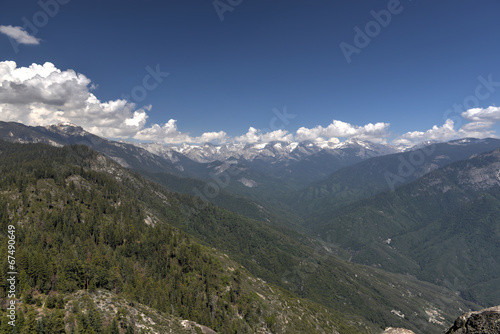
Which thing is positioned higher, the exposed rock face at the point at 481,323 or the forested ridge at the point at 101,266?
the exposed rock face at the point at 481,323

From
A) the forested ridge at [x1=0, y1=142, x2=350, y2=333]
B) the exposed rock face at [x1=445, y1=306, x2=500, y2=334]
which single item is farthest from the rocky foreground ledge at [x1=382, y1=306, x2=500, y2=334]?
the forested ridge at [x1=0, y1=142, x2=350, y2=333]

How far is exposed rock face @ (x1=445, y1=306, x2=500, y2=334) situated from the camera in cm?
1547

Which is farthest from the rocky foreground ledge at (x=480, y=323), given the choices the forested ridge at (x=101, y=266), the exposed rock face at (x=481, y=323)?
the forested ridge at (x=101, y=266)

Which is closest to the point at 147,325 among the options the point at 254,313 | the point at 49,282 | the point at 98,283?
the point at 98,283

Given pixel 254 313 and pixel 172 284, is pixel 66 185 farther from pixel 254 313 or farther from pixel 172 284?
pixel 254 313

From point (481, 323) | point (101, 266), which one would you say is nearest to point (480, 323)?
point (481, 323)

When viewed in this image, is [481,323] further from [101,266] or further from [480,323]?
[101,266]

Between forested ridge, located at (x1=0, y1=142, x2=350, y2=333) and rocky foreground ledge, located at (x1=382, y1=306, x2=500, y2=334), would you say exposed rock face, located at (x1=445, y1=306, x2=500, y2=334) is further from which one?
forested ridge, located at (x1=0, y1=142, x2=350, y2=333)

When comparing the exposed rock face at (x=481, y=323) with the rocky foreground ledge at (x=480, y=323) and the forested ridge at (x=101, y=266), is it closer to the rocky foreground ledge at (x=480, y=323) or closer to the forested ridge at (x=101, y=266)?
the rocky foreground ledge at (x=480, y=323)

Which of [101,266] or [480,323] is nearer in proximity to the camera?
[480,323]

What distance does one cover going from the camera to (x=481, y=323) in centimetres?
1628

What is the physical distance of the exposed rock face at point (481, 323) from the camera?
15469 mm

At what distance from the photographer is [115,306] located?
2918 inches

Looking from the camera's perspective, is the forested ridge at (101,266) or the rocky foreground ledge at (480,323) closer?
the rocky foreground ledge at (480,323)
